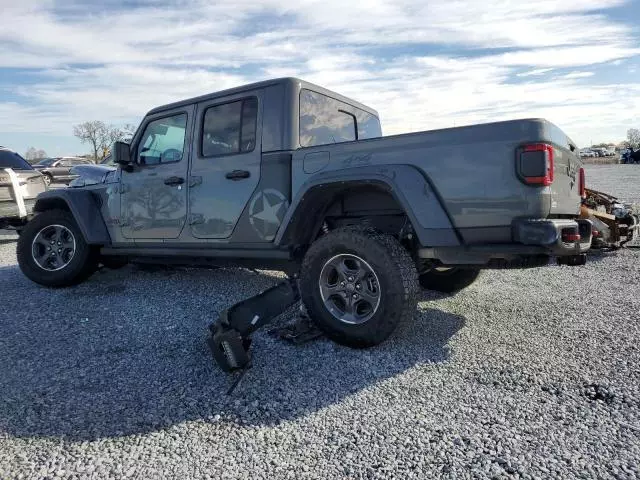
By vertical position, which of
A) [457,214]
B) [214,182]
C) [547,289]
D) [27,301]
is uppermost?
[214,182]

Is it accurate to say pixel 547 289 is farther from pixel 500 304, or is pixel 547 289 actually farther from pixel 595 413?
pixel 595 413

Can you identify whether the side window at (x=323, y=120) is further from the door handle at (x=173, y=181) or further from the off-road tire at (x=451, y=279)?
the off-road tire at (x=451, y=279)

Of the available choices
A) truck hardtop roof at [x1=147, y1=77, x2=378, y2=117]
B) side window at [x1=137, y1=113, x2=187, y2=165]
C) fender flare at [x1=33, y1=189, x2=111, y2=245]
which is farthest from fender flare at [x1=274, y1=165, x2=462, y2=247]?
fender flare at [x1=33, y1=189, x2=111, y2=245]

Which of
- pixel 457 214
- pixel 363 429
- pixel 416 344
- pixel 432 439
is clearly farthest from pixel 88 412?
pixel 457 214

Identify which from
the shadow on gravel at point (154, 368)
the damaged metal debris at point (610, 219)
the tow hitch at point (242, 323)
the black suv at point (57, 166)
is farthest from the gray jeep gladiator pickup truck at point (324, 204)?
the black suv at point (57, 166)

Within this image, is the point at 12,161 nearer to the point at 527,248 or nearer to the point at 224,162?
the point at 224,162

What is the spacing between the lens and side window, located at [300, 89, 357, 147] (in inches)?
168

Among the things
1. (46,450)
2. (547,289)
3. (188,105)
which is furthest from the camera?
(547,289)

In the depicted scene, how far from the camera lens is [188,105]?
478cm

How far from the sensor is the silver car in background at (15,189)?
8609 mm

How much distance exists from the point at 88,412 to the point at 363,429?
59.6 inches

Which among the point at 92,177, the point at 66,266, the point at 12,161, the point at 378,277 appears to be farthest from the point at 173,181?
the point at 12,161

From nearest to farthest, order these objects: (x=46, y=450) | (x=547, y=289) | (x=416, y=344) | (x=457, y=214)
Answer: (x=46, y=450) → (x=457, y=214) → (x=416, y=344) → (x=547, y=289)

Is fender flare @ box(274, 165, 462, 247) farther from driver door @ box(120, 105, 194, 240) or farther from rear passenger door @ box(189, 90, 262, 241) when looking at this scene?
driver door @ box(120, 105, 194, 240)
